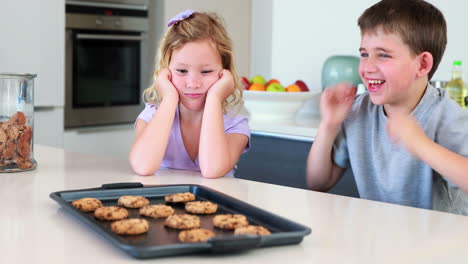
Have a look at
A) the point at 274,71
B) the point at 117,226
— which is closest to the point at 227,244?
the point at 117,226

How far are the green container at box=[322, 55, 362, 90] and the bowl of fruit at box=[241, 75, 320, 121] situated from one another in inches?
4.9

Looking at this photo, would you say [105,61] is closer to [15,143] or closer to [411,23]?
[15,143]

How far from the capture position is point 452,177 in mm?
1430

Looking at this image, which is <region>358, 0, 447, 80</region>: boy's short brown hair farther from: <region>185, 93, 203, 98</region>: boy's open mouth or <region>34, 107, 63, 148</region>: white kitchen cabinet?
<region>34, 107, 63, 148</region>: white kitchen cabinet

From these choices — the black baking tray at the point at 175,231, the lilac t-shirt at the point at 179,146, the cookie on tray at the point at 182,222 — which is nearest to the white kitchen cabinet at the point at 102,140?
the lilac t-shirt at the point at 179,146

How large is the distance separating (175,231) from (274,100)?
1850 mm

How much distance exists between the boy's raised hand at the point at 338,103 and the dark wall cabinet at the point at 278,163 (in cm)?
80

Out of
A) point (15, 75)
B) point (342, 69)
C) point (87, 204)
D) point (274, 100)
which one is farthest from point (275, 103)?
point (87, 204)

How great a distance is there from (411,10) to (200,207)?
0.86m

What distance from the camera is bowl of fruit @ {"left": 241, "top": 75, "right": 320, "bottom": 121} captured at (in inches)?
109

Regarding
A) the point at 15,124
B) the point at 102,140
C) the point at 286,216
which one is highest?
the point at 15,124

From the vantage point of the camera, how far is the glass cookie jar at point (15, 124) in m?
1.53

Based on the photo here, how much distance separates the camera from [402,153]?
1.68m

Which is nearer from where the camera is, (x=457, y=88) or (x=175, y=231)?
(x=175, y=231)
